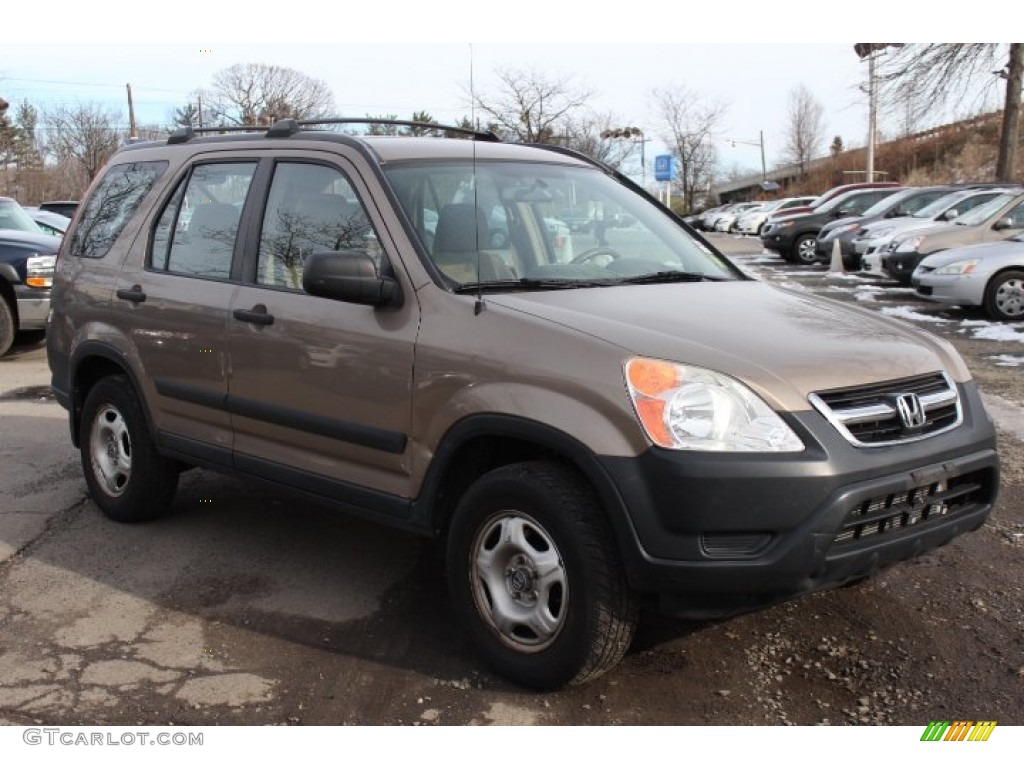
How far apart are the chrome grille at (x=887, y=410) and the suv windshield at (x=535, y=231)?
3.56 feet

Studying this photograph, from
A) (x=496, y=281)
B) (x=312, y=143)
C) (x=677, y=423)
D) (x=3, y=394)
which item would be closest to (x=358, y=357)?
(x=496, y=281)

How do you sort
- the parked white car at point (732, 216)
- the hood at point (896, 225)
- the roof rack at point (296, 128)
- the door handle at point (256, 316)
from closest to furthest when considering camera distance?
the door handle at point (256, 316), the roof rack at point (296, 128), the hood at point (896, 225), the parked white car at point (732, 216)

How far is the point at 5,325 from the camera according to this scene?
10.3 meters

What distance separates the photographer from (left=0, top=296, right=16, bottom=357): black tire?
1034 cm

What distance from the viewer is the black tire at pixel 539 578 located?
305 centimetres

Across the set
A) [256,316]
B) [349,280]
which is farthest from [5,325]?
[349,280]

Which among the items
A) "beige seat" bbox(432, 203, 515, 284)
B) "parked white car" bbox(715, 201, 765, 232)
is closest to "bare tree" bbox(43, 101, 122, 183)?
"parked white car" bbox(715, 201, 765, 232)

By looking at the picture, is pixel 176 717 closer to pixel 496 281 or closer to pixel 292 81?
pixel 496 281

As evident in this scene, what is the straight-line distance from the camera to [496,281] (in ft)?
11.9

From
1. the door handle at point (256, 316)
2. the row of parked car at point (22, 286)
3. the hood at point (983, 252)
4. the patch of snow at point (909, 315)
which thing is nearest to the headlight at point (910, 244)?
the patch of snow at point (909, 315)

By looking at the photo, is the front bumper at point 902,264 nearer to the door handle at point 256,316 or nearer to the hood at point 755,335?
the hood at point 755,335

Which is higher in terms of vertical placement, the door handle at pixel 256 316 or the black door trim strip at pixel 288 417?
the door handle at pixel 256 316

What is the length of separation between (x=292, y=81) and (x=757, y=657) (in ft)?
43.3
